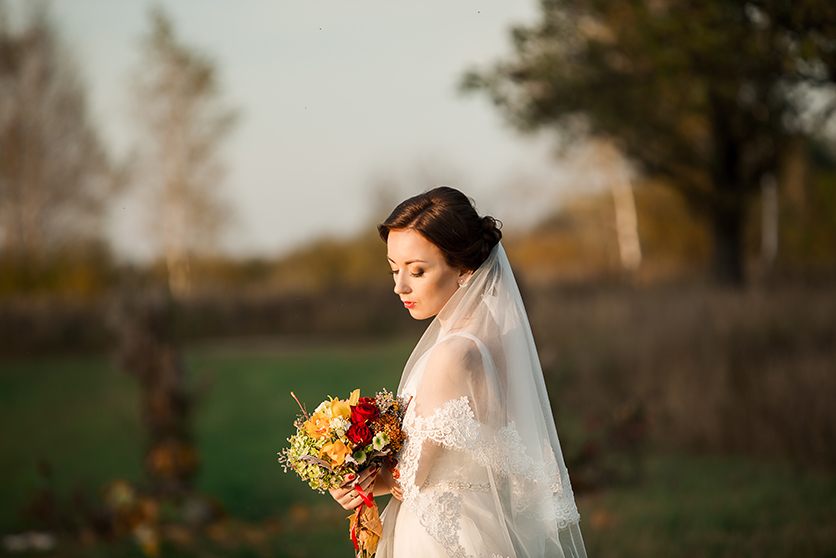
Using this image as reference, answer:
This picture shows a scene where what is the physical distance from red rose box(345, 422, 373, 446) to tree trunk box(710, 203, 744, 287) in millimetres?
10590

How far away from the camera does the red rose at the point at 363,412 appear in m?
2.44

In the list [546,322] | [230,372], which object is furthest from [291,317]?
[546,322]

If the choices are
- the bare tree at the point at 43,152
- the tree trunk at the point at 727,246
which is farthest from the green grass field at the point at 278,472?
the tree trunk at the point at 727,246

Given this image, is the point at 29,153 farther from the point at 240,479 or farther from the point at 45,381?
the point at 240,479

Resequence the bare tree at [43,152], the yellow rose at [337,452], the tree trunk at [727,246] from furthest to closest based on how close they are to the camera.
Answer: the bare tree at [43,152], the tree trunk at [727,246], the yellow rose at [337,452]

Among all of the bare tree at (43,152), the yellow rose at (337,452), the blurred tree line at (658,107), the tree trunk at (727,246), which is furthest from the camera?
the bare tree at (43,152)

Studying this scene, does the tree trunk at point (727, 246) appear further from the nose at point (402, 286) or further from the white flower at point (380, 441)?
the white flower at point (380, 441)

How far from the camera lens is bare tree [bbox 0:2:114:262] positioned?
52.0ft

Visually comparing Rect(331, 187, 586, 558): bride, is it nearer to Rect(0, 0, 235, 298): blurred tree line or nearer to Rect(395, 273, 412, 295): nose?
Rect(395, 273, 412, 295): nose

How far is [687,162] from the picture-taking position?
11703 mm

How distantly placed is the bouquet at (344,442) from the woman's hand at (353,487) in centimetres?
2

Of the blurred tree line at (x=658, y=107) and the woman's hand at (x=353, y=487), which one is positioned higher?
the blurred tree line at (x=658, y=107)

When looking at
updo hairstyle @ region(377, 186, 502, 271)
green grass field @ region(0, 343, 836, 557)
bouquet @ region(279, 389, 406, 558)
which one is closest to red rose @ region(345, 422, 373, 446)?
bouquet @ region(279, 389, 406, 558)

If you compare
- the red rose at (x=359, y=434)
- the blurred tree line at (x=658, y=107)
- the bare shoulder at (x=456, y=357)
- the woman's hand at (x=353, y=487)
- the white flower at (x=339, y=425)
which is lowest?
the woman's hand at (x=353, y=487)
